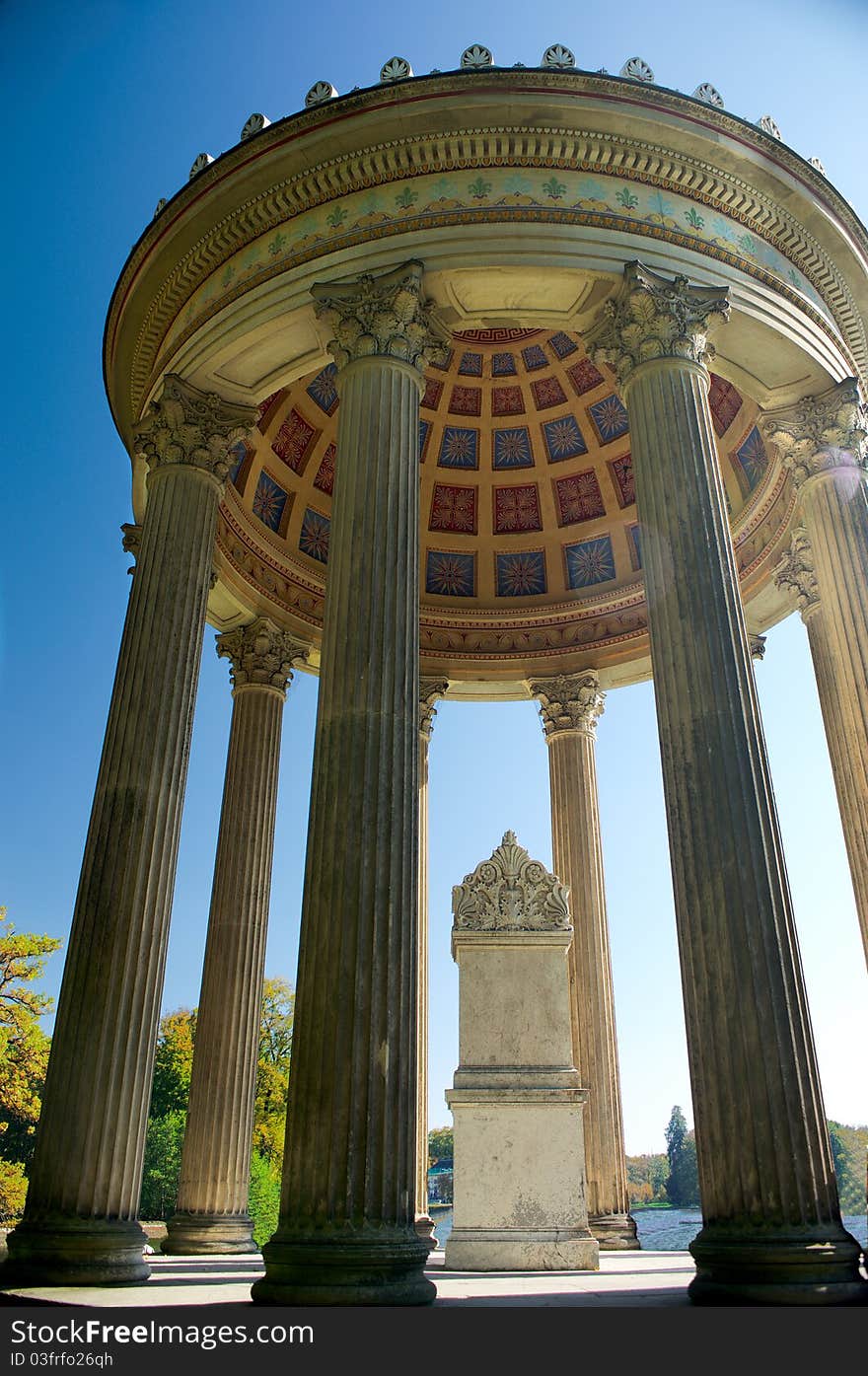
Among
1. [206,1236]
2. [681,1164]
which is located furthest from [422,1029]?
[681,1164]

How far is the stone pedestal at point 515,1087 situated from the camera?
19.7 metres

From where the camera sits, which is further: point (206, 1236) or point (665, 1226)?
point (665, 1226)

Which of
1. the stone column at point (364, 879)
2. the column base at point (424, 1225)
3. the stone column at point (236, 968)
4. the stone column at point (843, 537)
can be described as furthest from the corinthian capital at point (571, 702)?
the stone column at point (364, 879)

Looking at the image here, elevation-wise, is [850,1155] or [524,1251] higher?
[850,1155]

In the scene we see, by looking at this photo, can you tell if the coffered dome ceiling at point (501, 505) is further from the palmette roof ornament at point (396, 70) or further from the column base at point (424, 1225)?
the column base at point (424, 1225)

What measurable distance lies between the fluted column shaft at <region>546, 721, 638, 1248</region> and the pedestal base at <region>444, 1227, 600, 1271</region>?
7.94 metres

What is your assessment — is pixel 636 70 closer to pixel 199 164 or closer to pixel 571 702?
pixel 199 164

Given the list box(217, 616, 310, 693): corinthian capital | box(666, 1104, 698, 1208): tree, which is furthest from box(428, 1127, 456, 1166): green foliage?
box(217, 616, 310, 693): corinthian capital

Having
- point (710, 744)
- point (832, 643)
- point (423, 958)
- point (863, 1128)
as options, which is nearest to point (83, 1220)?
point (710, 744)

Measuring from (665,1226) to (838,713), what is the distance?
57356mm

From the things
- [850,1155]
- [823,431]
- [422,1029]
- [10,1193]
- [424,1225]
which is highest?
[823,431]

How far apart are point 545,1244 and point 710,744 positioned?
1062cm

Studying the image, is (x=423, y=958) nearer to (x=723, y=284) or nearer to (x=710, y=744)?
(x=710, y=744)

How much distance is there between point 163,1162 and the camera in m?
75.1
